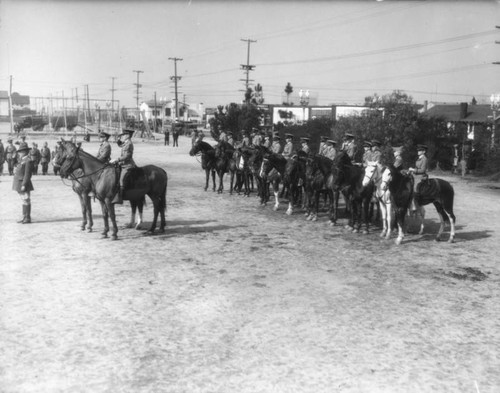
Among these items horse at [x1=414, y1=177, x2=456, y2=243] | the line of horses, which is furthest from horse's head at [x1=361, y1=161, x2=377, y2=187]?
horse at [x1=414, y1=177, x2=456, y2=243]

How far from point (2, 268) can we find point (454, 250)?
9966 millimetres

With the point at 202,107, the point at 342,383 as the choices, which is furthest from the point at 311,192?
the point at 202,107

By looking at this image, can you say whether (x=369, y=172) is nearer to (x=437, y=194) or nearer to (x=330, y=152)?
(x=437, y=194)

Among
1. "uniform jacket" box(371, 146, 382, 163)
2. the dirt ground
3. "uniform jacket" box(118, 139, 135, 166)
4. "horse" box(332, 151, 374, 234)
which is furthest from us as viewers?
"horse" box(332, 151, 374, 234)

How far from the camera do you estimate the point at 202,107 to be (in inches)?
6432

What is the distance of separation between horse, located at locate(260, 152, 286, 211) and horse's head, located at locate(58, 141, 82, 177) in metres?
6.54

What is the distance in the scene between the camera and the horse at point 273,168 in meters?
16.7

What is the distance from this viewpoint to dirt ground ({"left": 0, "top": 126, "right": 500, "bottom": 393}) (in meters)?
5.67

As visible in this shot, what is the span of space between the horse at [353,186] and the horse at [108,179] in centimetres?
476

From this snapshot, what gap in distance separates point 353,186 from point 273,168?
4.04 m

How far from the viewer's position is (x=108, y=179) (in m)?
11.8

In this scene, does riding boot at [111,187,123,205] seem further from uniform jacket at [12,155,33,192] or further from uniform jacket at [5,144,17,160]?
uniform jacket at [5,144,17,160]

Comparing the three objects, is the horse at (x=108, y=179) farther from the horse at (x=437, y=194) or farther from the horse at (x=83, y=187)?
the horse at (x=437, y=194)

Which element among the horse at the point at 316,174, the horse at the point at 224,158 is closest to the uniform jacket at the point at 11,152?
the horse at the point at 224,158
